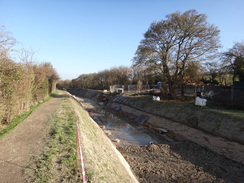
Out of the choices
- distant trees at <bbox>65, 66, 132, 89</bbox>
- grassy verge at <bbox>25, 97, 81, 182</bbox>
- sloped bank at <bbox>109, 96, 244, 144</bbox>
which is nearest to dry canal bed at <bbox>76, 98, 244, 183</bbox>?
sloped bank at <bbox>109, 96, 244, 144</bbox>

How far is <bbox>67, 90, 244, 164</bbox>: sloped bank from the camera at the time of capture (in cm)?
873

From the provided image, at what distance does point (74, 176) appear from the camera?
151 inches

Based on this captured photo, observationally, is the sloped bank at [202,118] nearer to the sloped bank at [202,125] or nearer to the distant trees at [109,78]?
the sloped bank at [202,125]

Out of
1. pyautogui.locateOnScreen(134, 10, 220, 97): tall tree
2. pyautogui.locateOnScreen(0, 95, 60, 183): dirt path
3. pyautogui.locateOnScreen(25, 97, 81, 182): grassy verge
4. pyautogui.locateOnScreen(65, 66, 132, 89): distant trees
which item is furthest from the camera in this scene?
pyautogui.locateOnScreen(65, 66, 132, 89): distant trees

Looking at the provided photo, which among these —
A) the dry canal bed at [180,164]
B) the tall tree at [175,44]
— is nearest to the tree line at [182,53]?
the tall tree at [175,44]

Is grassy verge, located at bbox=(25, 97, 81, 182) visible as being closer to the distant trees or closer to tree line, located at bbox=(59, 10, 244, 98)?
tree line, located at bbox=(59, 10, 244, 98)

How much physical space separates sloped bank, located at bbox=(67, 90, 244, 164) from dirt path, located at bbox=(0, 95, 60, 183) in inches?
375

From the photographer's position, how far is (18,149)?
5.37 m

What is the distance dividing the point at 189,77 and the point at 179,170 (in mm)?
13608

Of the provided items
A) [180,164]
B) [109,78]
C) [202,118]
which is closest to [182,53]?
[202,118]

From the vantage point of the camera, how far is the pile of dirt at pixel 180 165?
251 inches

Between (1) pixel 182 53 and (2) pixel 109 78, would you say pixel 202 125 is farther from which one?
(2) pixel 109 78

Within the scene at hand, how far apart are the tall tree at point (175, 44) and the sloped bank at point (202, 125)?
4.50 metres

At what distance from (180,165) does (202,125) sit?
17.0ft
